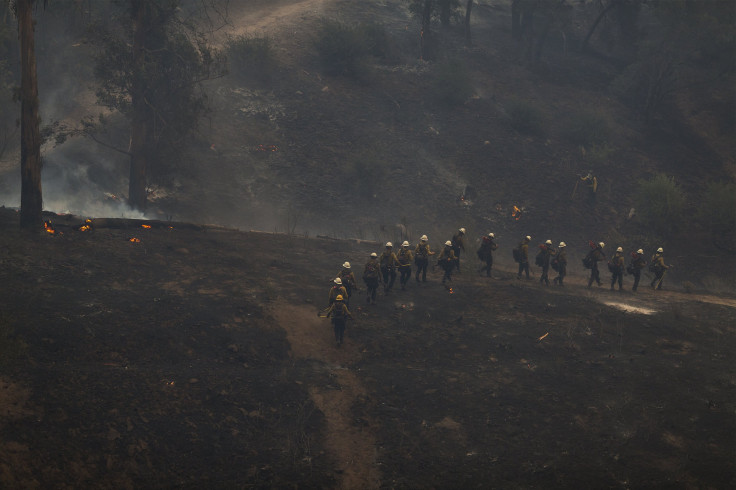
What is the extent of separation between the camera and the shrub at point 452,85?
39156mm

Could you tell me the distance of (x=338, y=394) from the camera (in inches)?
461

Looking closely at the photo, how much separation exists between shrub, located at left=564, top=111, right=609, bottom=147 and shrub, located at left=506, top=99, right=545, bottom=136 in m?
2.08

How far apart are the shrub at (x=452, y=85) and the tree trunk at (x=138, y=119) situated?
70.9 feet

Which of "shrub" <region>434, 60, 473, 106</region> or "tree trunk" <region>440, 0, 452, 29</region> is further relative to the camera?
"tree trunk" <region>440, 0, 452, 29</region>

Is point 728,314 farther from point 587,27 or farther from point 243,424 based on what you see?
point 587,27

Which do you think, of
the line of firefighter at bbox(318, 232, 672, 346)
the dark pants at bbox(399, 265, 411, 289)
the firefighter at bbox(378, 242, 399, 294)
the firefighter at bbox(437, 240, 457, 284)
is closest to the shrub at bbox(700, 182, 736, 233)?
the line of firefighter at bbox(318, 232, 672, 346)

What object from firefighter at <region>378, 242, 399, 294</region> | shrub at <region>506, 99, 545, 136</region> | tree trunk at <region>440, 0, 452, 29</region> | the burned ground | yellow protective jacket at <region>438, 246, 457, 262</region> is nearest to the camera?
the burned ground

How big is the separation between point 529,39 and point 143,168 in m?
36.4

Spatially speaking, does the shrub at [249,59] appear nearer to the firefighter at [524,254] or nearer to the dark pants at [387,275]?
the firefighter at [524,254]

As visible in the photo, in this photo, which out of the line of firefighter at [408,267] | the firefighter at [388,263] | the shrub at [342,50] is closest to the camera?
the line of firefighter at [408,267]

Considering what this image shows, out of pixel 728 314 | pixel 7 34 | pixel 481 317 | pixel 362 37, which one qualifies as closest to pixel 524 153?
pixel 362 37

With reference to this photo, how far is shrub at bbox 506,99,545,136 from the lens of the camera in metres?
38.0

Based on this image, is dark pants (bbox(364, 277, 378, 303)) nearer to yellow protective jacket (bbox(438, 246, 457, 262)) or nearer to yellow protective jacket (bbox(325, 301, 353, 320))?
yellow protective jacket (bbox(325, 301, 353, 320))

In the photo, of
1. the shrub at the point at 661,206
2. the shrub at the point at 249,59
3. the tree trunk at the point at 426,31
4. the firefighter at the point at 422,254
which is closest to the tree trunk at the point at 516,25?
the tree trunk at the point at 426,31
